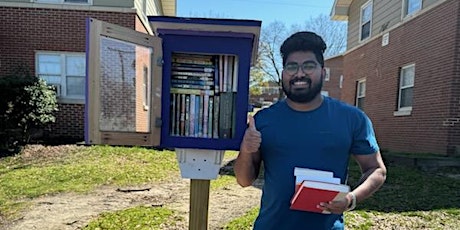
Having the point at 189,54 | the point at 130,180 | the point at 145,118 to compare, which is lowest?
the point at 130,180

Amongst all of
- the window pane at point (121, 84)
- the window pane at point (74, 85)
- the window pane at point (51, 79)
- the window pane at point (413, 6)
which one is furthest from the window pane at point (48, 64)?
the window pane at point (413, 6)

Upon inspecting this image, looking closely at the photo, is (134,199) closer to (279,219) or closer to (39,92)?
(279,219)

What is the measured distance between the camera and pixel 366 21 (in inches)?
515

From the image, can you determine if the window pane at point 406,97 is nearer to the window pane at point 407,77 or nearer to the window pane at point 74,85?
the window pane at point 407,77

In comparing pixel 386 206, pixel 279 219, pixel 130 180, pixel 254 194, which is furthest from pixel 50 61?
pixel 279 219

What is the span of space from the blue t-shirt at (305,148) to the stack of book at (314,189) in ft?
0.16

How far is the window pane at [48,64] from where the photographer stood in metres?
10.4

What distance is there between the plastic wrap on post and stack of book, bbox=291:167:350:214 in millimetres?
506

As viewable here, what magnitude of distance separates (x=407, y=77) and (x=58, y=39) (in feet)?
31.4

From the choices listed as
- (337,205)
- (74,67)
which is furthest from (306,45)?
(74,67)

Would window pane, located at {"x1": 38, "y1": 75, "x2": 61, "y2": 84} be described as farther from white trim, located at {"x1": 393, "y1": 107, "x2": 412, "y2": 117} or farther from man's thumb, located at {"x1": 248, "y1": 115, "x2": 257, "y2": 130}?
man's thumb, located at {"x1": 248, "y1": 115, "x2": 257, "y2": 130}

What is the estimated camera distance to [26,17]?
10195 mm

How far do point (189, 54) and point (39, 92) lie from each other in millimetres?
8118

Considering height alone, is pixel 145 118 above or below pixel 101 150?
above
